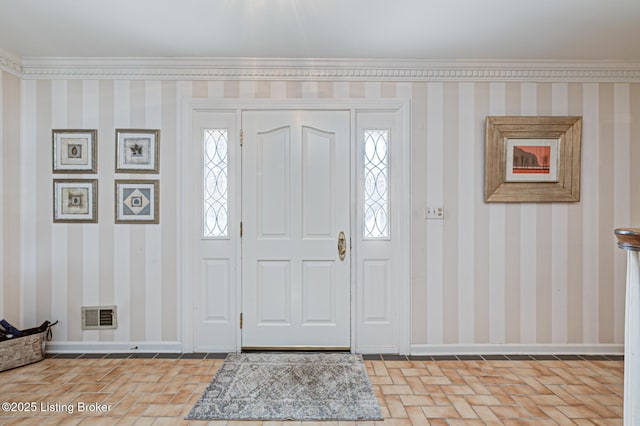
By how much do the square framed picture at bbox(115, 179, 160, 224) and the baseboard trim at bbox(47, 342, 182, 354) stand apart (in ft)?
3.38

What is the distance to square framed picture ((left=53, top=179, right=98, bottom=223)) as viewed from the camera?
3.04m

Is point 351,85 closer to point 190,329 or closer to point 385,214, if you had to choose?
point 385,214

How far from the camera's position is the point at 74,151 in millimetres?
3039

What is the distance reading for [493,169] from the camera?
3012 millimetres

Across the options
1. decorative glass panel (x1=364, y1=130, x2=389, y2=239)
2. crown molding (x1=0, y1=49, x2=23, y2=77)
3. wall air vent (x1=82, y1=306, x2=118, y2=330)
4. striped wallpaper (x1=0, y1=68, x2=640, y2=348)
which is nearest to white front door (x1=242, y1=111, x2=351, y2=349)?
decorative glass panel (x1=364, y1=130, x2=389, y2=239)

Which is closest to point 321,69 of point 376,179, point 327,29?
point 327,29

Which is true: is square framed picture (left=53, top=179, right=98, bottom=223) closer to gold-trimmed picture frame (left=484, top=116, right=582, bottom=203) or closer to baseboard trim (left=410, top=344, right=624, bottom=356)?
baseboard trim (left=410, top=344, right=624, bottom=356)

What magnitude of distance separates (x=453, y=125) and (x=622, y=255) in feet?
5.81

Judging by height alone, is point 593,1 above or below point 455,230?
above

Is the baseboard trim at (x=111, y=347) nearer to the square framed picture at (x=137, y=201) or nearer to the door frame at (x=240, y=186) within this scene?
the door frame at (x=240, y=186)

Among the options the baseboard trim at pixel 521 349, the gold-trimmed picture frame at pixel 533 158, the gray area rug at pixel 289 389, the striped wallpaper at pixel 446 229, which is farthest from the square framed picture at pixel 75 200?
the gold-trimmed picture frame at pixel 533 158

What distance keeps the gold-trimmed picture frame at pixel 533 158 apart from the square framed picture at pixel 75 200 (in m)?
3.28

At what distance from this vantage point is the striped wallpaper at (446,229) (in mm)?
3043

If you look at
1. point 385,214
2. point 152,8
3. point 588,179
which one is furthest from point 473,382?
point 152,8
